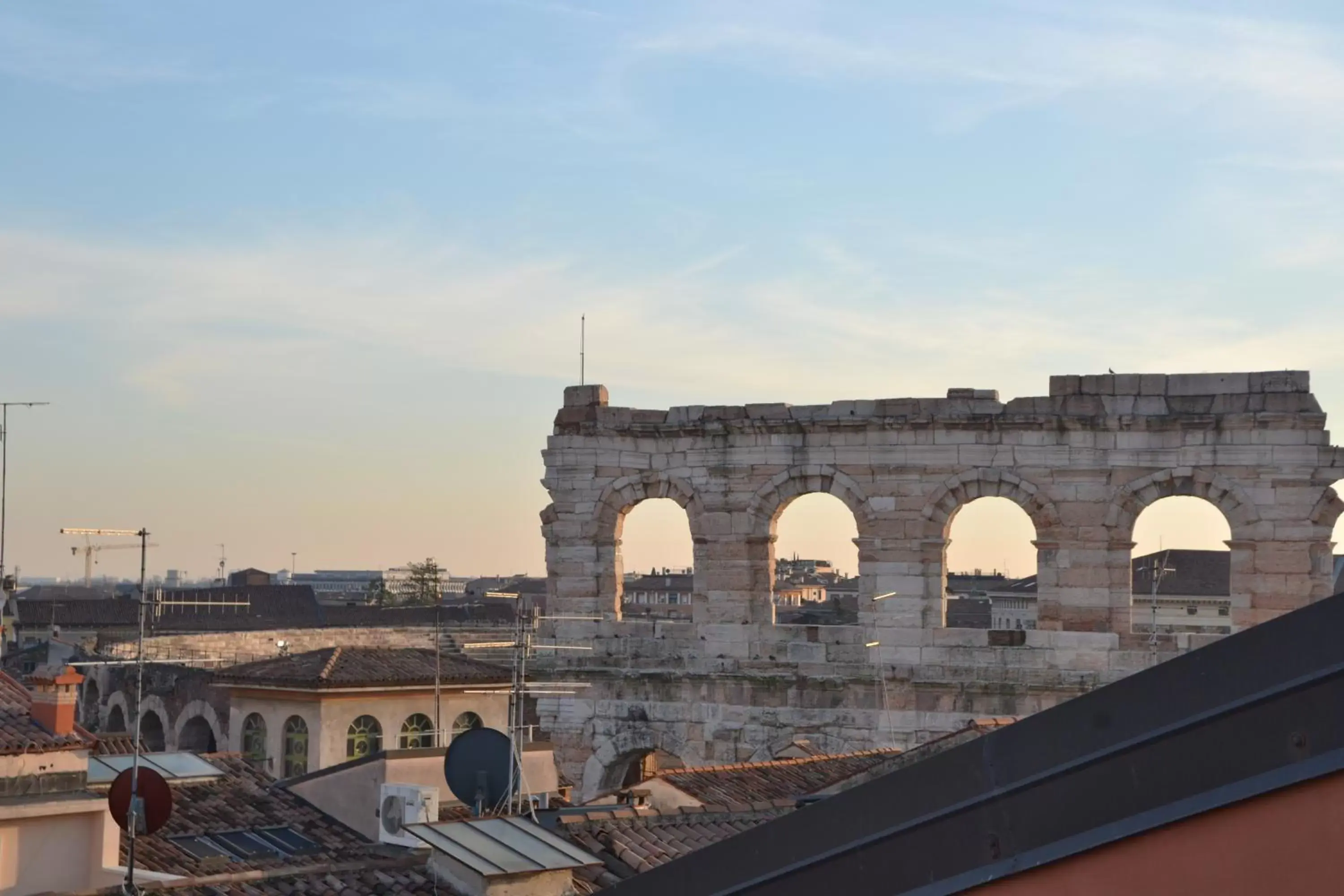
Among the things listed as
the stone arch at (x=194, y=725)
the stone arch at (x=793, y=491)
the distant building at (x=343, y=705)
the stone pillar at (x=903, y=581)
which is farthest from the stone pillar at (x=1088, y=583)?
the stone arch at (x=194, y=725)

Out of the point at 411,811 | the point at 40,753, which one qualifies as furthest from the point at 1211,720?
the point at 411,811

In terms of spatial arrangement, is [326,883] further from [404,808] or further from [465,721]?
[465,721]

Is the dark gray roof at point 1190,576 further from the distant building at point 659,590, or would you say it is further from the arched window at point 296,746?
the arched window at point 296,746

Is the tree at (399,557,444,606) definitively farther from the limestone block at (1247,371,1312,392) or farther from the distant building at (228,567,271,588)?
the limestone block at (1247,371,1312,392)

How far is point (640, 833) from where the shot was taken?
13031mm

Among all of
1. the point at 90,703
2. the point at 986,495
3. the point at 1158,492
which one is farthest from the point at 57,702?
the point at 90,703

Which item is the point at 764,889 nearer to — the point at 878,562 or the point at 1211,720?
the point at 1211,720

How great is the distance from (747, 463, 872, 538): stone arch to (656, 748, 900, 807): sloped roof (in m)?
4.76

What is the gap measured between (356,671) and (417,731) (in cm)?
143

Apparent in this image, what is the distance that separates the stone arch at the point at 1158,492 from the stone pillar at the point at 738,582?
452cm

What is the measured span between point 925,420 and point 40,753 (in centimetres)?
1331

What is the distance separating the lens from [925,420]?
22688 mm

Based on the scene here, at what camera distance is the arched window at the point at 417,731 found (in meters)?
27.5

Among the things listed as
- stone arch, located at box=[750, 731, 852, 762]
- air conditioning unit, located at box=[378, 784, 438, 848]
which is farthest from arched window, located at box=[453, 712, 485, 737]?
air conditioning unit, located at box=[378, 784, 438, 848]
